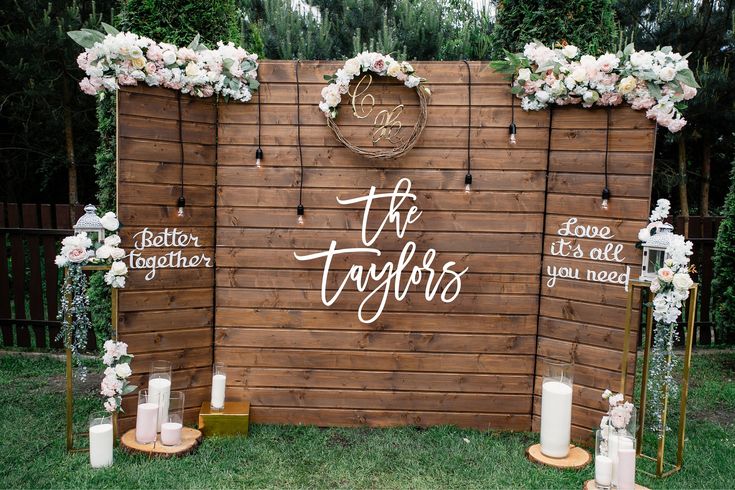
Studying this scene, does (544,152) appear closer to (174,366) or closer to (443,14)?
(174,366)

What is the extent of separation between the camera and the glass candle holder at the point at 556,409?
12.1 ft

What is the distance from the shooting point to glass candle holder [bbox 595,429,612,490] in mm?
3287

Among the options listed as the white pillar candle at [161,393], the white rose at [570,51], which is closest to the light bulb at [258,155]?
the white pillar candle at [161,393]

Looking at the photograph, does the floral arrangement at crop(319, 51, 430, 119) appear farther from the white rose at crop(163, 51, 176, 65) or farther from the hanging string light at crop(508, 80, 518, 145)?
the white rose at crop(163, 51, 176, 65)

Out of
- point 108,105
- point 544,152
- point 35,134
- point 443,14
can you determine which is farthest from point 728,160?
point 35,134

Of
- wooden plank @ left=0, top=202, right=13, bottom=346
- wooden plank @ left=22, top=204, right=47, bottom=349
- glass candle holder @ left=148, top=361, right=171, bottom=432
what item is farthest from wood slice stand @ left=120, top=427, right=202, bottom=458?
wooden plank @ left=0, top=202, right=13, bottom=346

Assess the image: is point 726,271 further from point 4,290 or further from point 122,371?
point 4,290

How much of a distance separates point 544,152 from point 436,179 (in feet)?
2.62

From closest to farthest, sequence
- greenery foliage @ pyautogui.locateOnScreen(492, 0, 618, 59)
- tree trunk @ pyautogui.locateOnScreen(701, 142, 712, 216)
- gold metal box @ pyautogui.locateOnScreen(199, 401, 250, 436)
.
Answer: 1. gold metal box @ pyautogui.locateOnScreen(199, 401, 250, 436)
2. greenery foliage @ pyautogui.locateOnScreen(492, 0, 618, 59)
3. tree trunk @ pyautogui.locateOnScreen(701, 142, 712, 216)

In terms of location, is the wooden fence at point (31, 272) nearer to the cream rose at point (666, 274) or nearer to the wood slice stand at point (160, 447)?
the wood slice stand at point (160, 447)

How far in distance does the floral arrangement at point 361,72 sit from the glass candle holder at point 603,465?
8.26 feet

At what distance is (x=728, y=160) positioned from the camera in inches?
469

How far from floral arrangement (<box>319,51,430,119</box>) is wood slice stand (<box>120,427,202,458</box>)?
7.97ft

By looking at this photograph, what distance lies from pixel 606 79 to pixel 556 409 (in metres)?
2.21
